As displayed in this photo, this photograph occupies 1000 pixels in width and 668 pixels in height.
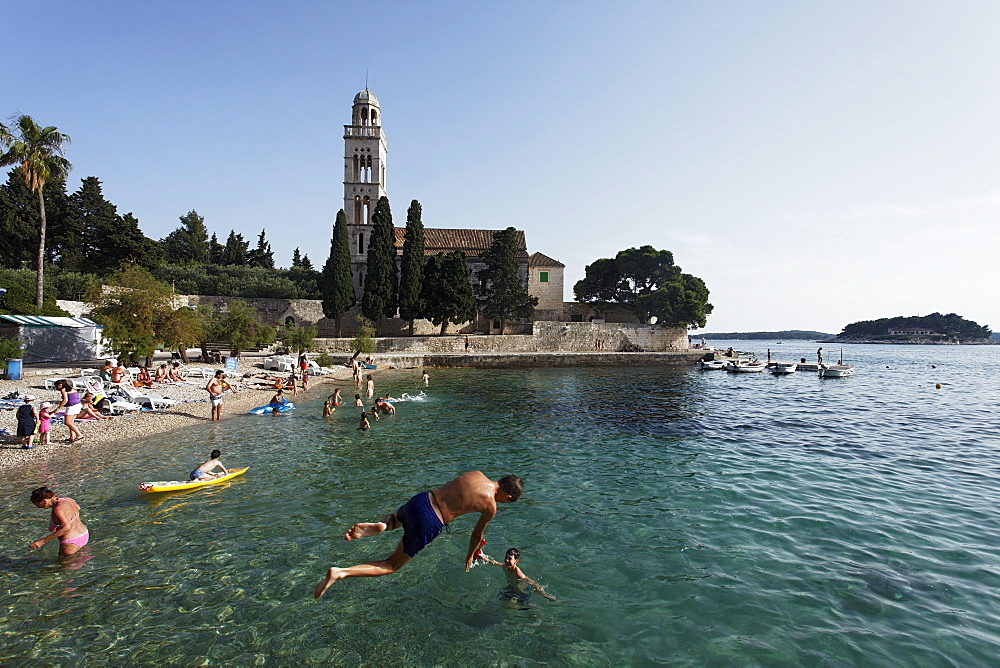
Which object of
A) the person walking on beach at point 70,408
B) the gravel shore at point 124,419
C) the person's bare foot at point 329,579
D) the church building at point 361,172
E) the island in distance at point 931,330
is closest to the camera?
the person's bare foot at point 329,579

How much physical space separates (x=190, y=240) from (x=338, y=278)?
4038cm

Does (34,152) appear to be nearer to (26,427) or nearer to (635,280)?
(26,427)

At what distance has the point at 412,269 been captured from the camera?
45.5 metres

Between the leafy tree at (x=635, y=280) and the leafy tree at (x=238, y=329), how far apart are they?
43611 millimetres

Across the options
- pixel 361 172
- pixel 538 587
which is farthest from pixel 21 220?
pixel 538 587

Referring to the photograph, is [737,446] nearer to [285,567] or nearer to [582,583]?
[582,583]

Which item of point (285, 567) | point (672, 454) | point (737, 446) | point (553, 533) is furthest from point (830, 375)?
point (285, 567)

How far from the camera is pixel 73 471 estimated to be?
9914mm

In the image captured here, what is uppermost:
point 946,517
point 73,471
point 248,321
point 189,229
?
point 189,229

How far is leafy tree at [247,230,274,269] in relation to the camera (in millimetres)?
71500

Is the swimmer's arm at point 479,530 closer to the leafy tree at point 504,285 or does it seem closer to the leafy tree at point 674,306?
the leafy tree at point 504,285

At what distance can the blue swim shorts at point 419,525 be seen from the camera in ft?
15.1

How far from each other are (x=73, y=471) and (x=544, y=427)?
39.7ft

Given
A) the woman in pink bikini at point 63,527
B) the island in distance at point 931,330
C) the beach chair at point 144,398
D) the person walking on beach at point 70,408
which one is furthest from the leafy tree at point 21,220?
the island in distance at point 931,330
